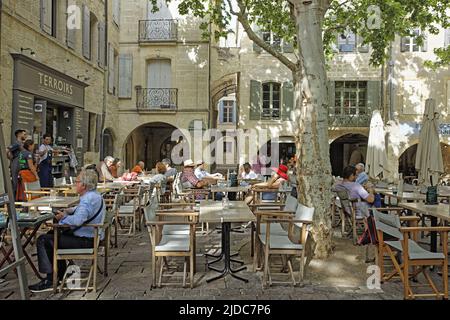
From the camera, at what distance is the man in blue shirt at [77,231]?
478cm

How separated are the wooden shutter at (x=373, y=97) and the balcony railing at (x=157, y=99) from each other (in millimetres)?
8304

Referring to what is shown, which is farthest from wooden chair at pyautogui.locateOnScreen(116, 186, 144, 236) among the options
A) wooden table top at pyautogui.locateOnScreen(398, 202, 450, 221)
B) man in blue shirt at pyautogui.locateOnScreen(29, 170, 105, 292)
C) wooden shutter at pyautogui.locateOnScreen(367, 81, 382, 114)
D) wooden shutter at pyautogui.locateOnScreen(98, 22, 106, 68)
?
wooden shutter at pyautogui.locateOnScreen(367, 81, 382, 114)

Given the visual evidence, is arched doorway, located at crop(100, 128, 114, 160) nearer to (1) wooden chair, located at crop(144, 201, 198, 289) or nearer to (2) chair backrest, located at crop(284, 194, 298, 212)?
(2) chair backrest, located at crop(284, 194, 298, 212)

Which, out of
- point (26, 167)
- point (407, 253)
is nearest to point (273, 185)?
point (407, 253)

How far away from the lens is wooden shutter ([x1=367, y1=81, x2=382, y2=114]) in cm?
1894

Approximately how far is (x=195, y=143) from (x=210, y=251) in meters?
13.0

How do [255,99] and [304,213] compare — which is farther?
[255,99]

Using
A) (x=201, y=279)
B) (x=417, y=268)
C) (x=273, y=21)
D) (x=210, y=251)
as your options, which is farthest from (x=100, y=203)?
(x=273, y=21)

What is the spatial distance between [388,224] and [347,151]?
18840 mm

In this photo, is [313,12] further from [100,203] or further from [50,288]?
[50,288]

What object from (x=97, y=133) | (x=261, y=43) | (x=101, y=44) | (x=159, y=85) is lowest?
(x=97, y=133)

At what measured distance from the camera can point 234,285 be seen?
509 centimetres

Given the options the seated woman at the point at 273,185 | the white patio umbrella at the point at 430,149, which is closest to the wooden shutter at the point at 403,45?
the white patio umbrella at the point at 430,149

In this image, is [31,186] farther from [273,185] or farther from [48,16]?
[48,16]
